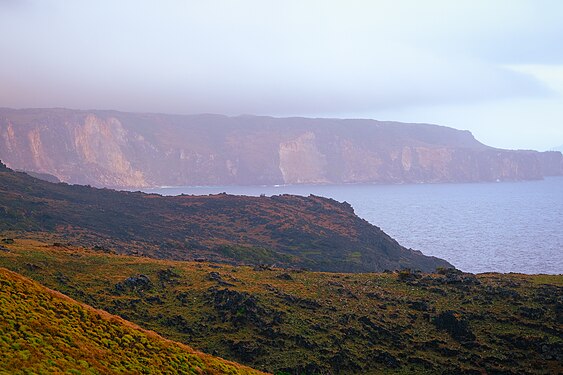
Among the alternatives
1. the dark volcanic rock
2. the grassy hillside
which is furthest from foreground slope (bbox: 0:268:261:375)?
the dark volcanic rock

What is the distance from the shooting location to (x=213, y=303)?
4206cm

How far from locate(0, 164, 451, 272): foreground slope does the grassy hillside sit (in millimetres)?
27599

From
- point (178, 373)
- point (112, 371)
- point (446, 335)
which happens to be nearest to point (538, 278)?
point (446, 335)

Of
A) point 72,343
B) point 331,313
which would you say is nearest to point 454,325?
point 331,313

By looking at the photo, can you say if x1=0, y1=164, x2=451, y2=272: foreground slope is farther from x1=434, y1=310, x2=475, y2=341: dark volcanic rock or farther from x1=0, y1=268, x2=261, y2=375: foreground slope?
x1=0, y1=268, x2=261, y2=375: foreground slope

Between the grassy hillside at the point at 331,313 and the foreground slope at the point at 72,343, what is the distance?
9.23 meters

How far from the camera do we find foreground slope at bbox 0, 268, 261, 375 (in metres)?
19.9

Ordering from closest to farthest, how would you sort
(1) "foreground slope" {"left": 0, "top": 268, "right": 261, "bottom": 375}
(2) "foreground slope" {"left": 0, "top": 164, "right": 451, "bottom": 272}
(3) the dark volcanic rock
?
(1) "foreground slope" {"left": 0, "top": 268, "right": 261, "bottom": 375}, (3) the dark volcanic rock, (2) "foreground slope" {"left": 0, "top": 164, "right": 451, "bottom": 272}

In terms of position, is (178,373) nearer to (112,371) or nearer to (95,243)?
(112,371)

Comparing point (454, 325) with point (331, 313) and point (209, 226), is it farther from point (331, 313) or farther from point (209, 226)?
point (209, 226)

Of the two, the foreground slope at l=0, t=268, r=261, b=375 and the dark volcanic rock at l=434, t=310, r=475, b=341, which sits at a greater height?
the foreground slope at l=0, t=268, r=261, b=375

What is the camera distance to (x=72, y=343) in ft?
73.3

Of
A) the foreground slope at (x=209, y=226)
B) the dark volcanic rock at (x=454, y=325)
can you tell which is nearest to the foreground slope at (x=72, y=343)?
the dark volcanic rock at (x=454, y=325)

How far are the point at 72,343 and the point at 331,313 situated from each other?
2384cm
